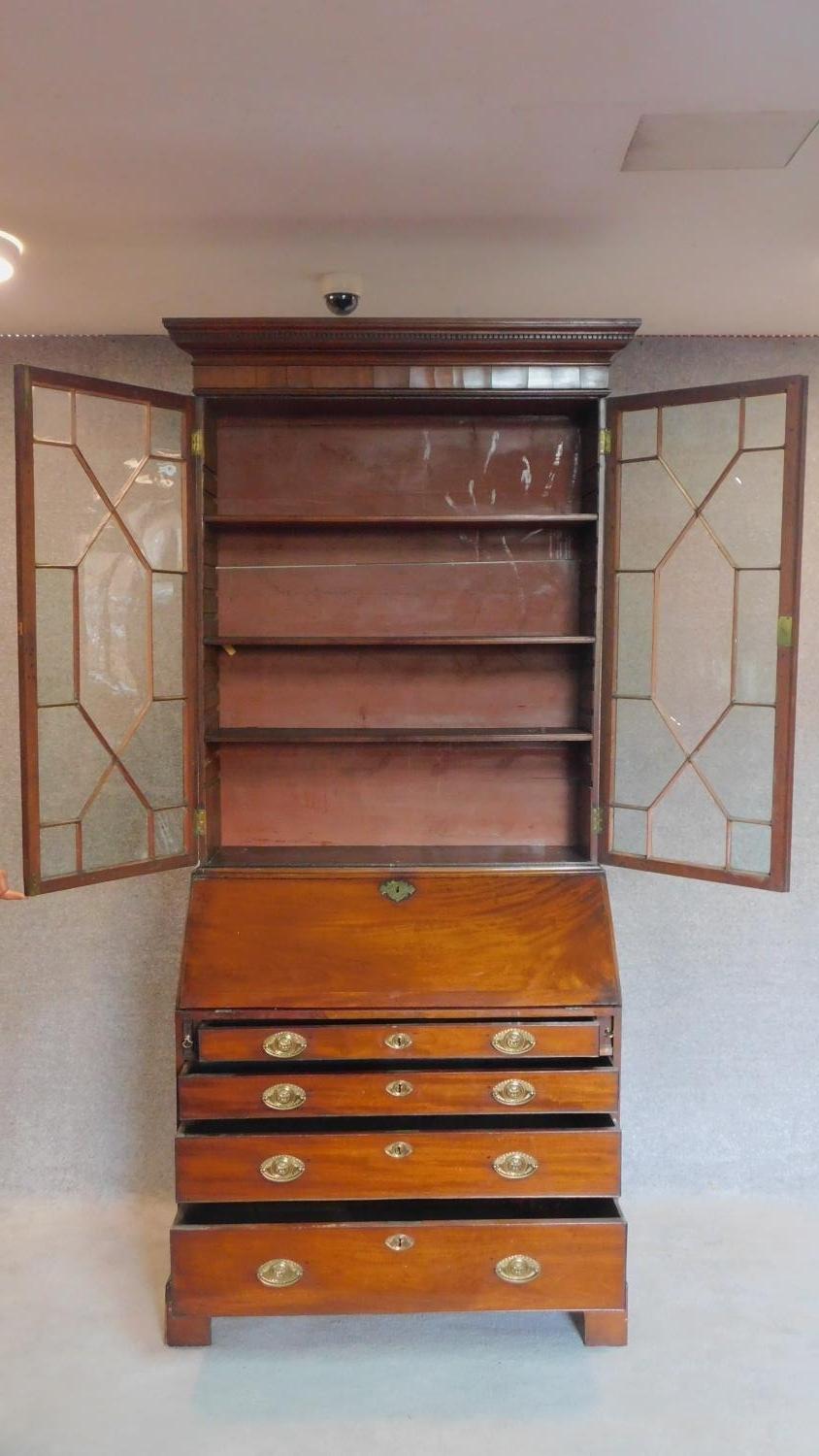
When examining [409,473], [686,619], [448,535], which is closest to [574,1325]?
[686,619]

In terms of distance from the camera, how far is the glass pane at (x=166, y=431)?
2125mm

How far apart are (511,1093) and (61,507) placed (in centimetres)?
158

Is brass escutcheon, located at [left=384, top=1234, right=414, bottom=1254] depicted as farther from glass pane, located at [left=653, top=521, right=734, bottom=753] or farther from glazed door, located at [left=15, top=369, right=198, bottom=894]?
glass pane, located at [left=653, top=521, right=734, bottom=753]

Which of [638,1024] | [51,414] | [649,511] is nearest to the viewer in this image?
[51,414]

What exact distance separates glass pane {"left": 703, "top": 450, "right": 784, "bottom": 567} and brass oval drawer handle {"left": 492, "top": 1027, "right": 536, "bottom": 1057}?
1.13 meters

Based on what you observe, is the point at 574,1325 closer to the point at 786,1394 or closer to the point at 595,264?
the point at 786,1394

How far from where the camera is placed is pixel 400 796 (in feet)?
8.19

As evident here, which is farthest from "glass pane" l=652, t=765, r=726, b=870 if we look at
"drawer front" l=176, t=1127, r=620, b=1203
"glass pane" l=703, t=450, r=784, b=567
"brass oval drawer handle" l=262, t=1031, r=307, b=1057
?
"brass oval drawer handle" l=262, t=1031, r=307, b=1057

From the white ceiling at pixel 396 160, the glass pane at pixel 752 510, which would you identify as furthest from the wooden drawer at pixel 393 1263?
the white ceiling at pixel 396 160

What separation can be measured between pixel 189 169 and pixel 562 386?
897 millimetres

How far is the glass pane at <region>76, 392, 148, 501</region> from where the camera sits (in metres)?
2.04

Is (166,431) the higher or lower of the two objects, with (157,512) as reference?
higher

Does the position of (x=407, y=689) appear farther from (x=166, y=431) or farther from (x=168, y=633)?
(x=166, y=431)

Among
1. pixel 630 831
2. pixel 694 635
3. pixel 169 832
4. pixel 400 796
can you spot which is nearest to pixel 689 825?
pixel 630 831
